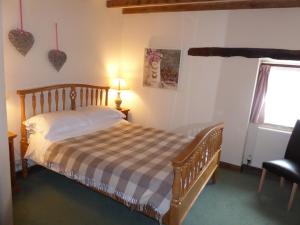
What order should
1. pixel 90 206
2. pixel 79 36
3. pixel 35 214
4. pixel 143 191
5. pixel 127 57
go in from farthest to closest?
1. pixel 127 57
2. pixel 79 36
3. pixel 90 206
4. pixel 35 214
5. pixel 143 191

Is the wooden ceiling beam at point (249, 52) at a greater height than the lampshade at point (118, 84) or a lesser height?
greater

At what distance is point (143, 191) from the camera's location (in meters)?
2.06

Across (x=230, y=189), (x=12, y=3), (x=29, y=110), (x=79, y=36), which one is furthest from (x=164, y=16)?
(x=230, y=189)

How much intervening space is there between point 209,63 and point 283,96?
3.96ft

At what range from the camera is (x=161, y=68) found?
164 inches

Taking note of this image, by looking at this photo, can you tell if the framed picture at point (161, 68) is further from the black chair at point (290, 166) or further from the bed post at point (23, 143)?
the bed post at point (23, 143)

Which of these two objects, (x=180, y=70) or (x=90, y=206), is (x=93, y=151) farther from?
(x=180, y=70)

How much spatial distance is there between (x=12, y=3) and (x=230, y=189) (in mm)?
3491

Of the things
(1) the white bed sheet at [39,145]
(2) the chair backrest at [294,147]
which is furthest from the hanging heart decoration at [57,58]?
(2) the chair backrest at [294,147]

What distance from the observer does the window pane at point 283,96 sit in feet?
11.6

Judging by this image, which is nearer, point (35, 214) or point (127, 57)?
point (35, 214)

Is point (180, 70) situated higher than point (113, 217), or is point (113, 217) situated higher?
point (180, 70)

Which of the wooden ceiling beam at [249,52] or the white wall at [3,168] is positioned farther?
the wooden ceiling beam at [249,52]

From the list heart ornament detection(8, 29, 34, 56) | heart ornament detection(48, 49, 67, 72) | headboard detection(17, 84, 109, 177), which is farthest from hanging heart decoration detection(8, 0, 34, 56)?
headboard detection(17, 84, 109, 177)
